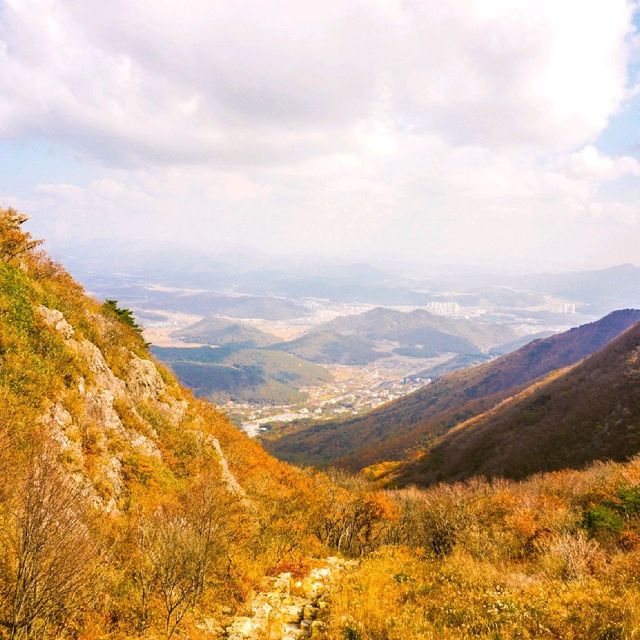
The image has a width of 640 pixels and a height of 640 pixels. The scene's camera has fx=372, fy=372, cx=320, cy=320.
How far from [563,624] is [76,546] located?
12212mm

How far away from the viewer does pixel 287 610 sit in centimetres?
1413

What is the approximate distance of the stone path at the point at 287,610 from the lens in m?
12.2

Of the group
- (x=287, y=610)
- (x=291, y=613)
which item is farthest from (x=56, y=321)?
(x=291, y=613)

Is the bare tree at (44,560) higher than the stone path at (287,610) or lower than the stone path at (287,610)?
higher

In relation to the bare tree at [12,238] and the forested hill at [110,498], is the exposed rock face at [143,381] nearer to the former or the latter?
the forested hill at [110,498]

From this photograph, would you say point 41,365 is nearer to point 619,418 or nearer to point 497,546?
point 497,546

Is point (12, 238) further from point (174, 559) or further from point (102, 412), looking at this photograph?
point (174, 559)

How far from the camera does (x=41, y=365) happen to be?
18.9 m

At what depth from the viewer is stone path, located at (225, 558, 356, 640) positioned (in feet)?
40.0

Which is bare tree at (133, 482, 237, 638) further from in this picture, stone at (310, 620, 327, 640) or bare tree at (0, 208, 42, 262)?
bare tree at (0, 208, 42, 262)

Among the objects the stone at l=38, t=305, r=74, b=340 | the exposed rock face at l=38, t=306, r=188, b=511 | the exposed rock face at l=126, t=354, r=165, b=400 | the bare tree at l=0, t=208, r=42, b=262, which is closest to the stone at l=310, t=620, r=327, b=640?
the exposed rock face at l=38, t=306, r=188, b=511

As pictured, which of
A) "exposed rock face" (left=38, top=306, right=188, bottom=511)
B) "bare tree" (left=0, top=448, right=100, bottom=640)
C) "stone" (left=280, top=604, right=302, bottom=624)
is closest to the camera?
"bare tree" (left=0, top=448, right=100, bottom=640)

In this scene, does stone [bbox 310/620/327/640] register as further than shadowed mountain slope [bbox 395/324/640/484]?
No

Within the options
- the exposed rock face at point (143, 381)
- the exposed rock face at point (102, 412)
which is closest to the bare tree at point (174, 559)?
the exposed rock face at point (102, 412)
